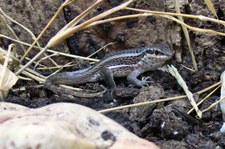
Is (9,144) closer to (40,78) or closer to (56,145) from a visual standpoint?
(56,145)

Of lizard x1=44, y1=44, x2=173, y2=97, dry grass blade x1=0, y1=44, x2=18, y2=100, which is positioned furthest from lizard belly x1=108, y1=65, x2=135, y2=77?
dry grass blade x1=0, y1=44, x2=18, y2=100

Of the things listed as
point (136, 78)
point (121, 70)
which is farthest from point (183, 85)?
point (121, 70)

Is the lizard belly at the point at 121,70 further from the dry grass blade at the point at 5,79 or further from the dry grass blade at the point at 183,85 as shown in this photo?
the dry grass blade at the point at 5,79

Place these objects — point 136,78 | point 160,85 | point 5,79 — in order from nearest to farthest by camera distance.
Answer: point 5,79, point 160,85, point 136,78

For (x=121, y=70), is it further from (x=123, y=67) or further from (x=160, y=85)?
(x=160, y=85)

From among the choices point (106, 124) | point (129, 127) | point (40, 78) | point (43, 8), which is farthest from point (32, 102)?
point (106, 124)

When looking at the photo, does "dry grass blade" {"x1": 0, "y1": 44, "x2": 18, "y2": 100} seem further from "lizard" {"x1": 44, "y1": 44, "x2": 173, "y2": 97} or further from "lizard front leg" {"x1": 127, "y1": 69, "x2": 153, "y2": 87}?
"lizard front leg" {"x1": 127, "y1": 69, "x2": 153, "y2": 87}

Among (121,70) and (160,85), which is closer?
(160,85)
